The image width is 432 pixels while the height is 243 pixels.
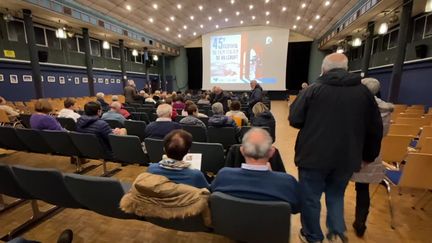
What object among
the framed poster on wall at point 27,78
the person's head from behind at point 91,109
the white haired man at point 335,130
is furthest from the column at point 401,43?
the framed poster on wall at point 27,78

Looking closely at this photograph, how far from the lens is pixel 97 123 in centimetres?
316

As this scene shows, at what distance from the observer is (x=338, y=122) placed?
1.56 m

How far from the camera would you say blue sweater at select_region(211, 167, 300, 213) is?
4.27ft

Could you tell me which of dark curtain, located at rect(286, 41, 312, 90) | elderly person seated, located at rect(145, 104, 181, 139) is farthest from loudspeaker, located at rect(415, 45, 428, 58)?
dark curtain, located at rect(286, 41, 312, 90)

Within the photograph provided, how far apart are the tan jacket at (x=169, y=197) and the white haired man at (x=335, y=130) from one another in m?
0.69

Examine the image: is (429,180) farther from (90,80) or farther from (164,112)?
(90,80)

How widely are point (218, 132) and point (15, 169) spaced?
2375 millimetres

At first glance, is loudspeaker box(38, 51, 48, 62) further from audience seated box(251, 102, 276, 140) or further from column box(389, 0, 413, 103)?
column box(389, 0, 413, 103)

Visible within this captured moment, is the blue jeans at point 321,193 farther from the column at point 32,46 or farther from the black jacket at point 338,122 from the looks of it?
the column at point 32,46

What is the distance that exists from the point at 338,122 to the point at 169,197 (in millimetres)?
1231

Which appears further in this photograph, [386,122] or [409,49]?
[409,49]

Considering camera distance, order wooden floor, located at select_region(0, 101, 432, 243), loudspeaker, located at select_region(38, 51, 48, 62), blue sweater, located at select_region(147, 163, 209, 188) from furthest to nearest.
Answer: loudspeaker, located at select_region(38, 51, 48, 62) < wooden floor, located at select_region(0, 101, 432, 243) < blue sweater, located at select_region(147, 163, 209, 188)

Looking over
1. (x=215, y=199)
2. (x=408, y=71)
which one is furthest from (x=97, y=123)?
(x=408, y=71)

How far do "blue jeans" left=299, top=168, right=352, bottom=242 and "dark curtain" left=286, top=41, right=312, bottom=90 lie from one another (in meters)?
17.6
